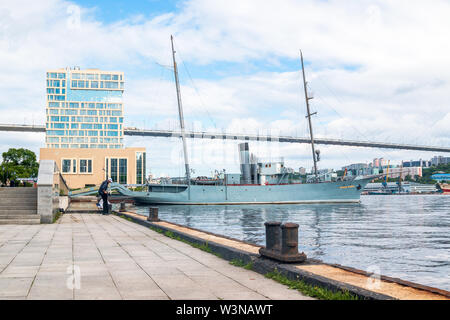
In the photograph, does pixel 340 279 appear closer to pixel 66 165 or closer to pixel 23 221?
pixel 23 221

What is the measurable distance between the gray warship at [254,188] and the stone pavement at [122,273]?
51.2 m

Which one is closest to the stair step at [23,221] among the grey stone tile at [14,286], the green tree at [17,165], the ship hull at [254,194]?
the grey stone tile at [14,286]

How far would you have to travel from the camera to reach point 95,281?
5.84 metres

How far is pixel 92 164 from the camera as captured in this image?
98.9 metres

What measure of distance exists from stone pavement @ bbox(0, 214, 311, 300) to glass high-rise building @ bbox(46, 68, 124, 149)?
13048 cm

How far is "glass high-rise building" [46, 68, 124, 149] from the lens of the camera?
132 m

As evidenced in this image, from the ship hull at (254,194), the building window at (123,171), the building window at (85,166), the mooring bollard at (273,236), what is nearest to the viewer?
the mooring bollard at (273,236)

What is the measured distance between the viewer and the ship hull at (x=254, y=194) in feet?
205

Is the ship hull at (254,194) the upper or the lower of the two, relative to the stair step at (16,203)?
lower

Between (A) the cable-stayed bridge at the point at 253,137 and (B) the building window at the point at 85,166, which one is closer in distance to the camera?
(B) the building window at the point at 85,166

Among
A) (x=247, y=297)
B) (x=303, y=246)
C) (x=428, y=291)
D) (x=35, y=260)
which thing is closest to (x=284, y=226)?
(x=247, y=297)

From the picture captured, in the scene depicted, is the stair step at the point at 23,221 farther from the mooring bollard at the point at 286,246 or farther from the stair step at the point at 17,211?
the mooring bollard at the point at 286,246

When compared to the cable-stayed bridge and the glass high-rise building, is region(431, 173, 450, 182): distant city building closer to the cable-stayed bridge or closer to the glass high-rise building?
the cable-stayed bridge
